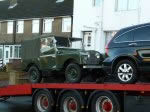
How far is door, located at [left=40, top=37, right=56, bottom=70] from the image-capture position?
13895 millimetres

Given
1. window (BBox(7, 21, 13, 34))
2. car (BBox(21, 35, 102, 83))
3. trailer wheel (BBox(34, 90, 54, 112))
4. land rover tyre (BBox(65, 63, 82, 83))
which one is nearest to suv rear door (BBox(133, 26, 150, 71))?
car (BBox(21, 35, 102, 83))

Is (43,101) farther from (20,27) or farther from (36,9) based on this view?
(20,27)

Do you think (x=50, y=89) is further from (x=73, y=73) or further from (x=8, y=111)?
(x=8, y=111)

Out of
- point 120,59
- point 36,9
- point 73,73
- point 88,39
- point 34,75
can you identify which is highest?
point 36,9

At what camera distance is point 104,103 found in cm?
1097

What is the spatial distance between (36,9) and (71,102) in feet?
98.8

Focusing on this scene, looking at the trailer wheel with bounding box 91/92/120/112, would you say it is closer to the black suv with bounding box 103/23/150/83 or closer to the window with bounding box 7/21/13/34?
the black suv with bounding box 103/23/150/83

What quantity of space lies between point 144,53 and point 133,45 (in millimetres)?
439

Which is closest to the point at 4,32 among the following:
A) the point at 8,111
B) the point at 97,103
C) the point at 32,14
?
the point at 32,14

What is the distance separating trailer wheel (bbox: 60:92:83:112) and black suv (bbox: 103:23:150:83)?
4.32 ft

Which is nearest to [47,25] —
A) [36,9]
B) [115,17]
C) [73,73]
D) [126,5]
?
[36,9]

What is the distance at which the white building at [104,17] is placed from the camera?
25.8m

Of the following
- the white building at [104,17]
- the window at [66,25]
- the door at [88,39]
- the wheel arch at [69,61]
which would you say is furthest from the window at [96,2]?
the wheel arch at [69,61]

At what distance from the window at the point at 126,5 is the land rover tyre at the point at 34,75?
13060 millimetres
